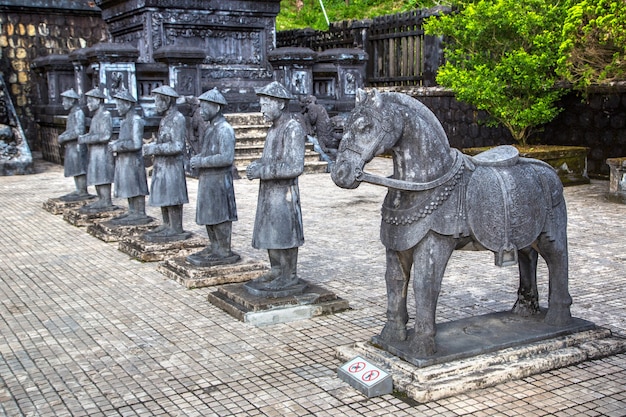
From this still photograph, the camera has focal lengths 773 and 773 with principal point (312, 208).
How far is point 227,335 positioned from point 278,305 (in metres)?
0.57

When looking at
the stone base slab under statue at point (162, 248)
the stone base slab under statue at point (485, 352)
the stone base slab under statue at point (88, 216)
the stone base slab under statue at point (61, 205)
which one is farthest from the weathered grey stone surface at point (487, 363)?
the stone base slab under statue at point (61, 205)

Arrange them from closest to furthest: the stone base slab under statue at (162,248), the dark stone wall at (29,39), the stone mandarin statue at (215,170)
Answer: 1. the stone mandarin statue at (215,170)
2. the stone base slab under statue at (162,248)
3. the dark stone wall at (29,39)

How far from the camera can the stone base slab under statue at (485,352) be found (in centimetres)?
475

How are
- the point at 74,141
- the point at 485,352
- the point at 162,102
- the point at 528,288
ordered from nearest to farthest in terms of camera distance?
the point at 485,352
the point at 528,288
the point at 162,102
the point at 74,141

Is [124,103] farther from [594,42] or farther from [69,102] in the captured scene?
[594,42]

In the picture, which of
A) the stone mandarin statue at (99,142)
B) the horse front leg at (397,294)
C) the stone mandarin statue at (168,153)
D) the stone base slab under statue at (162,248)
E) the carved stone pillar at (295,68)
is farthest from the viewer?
the carved stone pillar at (295,68)

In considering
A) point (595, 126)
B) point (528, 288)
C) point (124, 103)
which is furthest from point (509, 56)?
point (528, 288)

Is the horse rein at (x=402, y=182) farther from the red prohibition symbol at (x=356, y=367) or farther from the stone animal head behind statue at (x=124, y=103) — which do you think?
the stone animal head behind statue at (x=124, y=103)

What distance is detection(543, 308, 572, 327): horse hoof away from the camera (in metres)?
5.47

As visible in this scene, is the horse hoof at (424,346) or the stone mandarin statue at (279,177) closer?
the horse hoof at (424,346)

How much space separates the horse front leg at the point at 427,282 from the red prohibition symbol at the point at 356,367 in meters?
0.34

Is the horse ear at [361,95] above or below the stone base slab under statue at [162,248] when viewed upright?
above

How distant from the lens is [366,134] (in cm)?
482

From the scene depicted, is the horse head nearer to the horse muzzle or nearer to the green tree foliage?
the horse muzzle
